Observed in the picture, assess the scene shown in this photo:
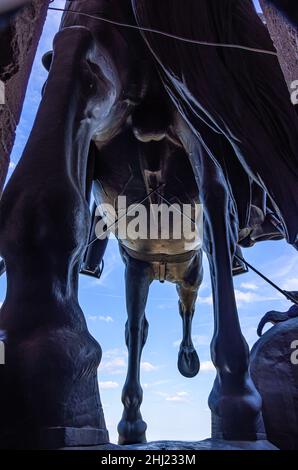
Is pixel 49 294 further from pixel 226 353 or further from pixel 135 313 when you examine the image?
pixel 135 313

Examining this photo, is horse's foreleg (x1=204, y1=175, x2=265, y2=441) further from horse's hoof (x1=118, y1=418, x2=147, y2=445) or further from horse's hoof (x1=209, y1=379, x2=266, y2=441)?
horse's hoof (x1=118, y1=418, x2=147, y2=445)

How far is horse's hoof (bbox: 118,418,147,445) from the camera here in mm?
1771

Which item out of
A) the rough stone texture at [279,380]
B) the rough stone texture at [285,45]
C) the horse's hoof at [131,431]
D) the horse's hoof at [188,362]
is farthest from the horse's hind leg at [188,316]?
the rough stone texture at [285,45]

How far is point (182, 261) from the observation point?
2043 millimetres

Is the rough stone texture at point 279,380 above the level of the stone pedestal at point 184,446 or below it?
above

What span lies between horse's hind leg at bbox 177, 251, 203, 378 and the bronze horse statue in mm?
770

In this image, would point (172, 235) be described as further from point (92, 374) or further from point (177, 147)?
point (92, 374)

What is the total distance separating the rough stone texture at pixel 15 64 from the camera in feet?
3.37

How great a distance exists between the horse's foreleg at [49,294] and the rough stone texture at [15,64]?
27 centimetres

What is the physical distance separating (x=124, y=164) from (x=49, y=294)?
886mm

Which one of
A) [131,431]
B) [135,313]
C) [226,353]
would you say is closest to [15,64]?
[226,353]

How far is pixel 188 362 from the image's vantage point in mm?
2324

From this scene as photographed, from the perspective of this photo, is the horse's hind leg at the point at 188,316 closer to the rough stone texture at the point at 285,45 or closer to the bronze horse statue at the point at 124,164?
the bronze horse statue at the point at 124,164

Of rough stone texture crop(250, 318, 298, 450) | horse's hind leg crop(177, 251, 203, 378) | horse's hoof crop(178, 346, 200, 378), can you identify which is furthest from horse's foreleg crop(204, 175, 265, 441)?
horse's hoof crop(178, 346, 200, 378)
